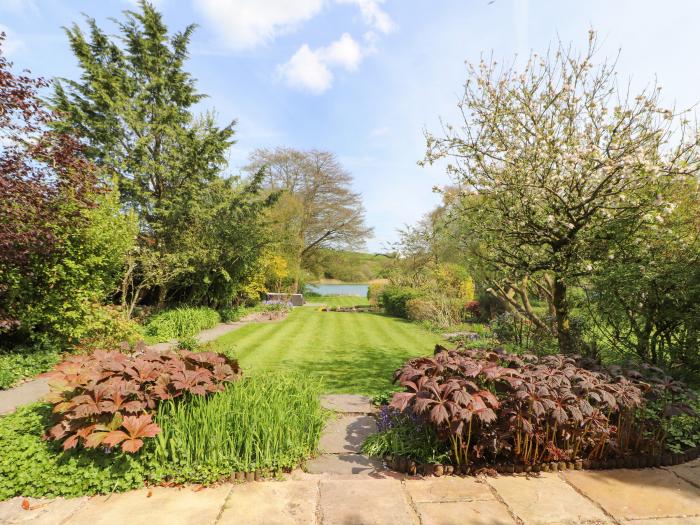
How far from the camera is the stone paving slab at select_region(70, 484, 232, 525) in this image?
2623 millimetres

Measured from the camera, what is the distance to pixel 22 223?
640 centimetres

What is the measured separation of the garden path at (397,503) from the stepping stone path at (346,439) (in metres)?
0.14

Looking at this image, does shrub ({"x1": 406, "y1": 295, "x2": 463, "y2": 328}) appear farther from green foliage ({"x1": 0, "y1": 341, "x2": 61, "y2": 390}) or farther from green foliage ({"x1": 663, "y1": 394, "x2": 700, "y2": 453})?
green foliage ({"x1": 0, "y1": 341, "x2": 61, "y2": 390})

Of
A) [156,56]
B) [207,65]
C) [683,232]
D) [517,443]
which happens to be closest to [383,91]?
[207,65]

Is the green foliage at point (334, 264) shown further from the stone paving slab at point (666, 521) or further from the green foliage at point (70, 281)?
the stone paving slab at point (666, 521)

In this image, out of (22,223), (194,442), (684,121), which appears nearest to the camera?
(194,442)

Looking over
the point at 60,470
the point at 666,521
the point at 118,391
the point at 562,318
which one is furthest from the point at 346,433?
the point at 562,318

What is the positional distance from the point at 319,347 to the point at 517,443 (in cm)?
727

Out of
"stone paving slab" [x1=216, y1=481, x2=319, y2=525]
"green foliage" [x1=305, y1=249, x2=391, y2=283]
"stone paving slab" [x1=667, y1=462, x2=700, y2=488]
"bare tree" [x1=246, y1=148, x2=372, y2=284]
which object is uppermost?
"bare tree" [x1=246, y1=148, x2=372, y2=284]

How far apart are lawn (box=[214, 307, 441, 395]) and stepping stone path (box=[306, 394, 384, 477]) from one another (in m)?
0.70

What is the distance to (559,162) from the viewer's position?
5305 mm

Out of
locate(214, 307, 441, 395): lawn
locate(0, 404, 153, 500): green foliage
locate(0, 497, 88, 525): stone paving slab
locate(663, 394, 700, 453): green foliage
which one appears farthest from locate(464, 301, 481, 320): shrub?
locate(0, 497, 88, 525): stone paving slab

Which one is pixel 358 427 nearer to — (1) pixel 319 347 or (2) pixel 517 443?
(2) pixel 517 443

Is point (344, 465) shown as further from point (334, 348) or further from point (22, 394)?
point (334, 348)
